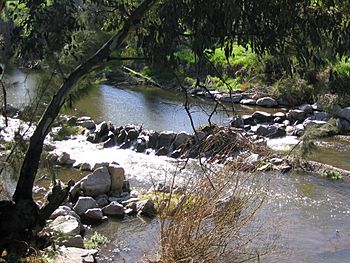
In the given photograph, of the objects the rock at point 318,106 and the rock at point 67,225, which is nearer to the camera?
the rock at point 67,225

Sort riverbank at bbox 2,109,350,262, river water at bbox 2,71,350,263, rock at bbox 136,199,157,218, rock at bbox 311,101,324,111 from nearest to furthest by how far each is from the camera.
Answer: river water at bbox 2,71,350,263 → rock at bbox 136,199,157,218 → riverbank at bbox 2,109,350,262 → rock at bbox 311,101,324,111

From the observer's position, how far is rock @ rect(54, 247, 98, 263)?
8.49m

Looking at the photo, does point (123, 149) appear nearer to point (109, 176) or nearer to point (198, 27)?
point (109, 176)

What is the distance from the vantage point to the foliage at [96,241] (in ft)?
35.6

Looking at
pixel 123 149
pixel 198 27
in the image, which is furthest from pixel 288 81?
pixel 198 27

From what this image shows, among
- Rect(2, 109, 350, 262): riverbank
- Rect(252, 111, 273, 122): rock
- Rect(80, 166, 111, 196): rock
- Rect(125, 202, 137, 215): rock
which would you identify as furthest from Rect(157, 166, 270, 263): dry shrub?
Rect(252, 111, 273, 122): rock

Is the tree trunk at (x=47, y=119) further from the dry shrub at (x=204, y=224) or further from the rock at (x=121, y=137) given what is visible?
the rock at (x=121, y=137)

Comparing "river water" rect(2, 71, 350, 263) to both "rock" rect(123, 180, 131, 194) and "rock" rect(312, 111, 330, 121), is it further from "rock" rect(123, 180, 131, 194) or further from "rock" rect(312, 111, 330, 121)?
"rock" rect(312, 111, 330, 121)

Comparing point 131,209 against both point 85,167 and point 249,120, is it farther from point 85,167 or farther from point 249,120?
point 249,120

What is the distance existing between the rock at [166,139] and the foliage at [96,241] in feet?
22.0

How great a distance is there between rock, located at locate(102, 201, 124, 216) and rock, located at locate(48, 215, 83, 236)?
3.53ft

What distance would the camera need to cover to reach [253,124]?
21.0m

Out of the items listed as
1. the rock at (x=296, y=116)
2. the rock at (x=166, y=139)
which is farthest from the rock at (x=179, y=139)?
the rock at (x=296, y=116)

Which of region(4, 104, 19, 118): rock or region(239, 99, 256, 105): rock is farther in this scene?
region(239, 99, 256, 105): rock
